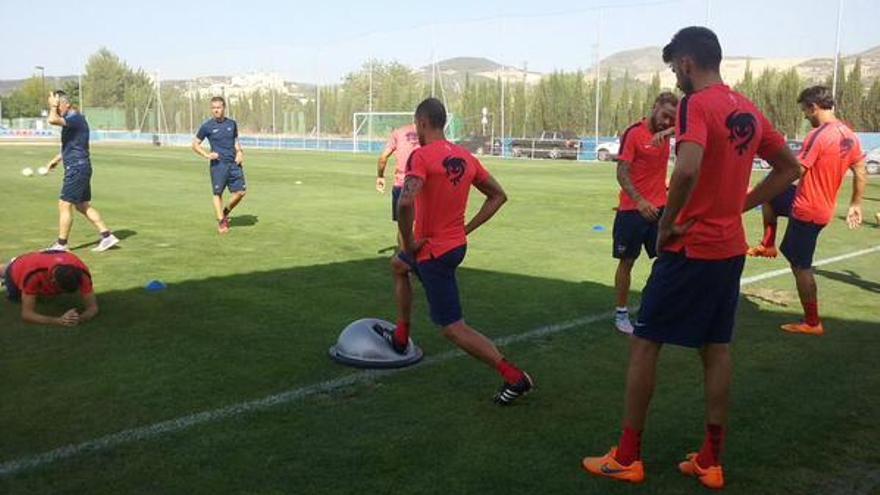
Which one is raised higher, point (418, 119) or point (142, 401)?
point (418, 119)

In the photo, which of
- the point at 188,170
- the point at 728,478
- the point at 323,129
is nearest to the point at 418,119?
the point at 728,478

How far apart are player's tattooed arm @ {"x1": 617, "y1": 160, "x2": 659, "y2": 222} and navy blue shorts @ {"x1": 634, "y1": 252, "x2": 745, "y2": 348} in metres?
1.78

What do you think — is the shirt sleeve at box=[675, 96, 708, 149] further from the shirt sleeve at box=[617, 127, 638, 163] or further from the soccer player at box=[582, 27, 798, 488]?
the shirt sleeve at box=[617, 127, 638, 163]

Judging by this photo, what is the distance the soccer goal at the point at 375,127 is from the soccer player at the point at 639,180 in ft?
174

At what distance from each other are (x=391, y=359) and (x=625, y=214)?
8.13ft

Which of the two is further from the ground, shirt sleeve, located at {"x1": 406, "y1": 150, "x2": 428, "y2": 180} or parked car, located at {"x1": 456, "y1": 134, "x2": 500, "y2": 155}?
shirt sleeve, located at {"x1": 406, "y1": 150, "x2": 428, "y2": 180}

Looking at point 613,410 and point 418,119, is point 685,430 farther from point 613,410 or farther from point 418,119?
point 418,119

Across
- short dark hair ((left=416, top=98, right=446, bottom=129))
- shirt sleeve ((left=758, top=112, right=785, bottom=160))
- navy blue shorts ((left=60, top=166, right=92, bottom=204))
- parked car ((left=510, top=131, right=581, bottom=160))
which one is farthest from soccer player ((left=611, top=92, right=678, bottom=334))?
parked car ((left=510, top=131, right=581, bottom=160))

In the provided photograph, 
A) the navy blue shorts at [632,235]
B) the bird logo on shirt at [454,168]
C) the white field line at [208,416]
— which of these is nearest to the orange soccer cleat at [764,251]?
the navy blue shorts at [632,235]

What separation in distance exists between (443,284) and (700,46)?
2071 mm

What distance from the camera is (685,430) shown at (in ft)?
15.1

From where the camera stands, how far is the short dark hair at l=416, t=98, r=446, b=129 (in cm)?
479

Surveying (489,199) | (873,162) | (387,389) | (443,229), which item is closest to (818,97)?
(489,199)

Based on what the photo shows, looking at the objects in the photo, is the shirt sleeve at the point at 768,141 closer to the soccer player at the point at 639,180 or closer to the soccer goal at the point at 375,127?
the soccer player at the point at 639,180
